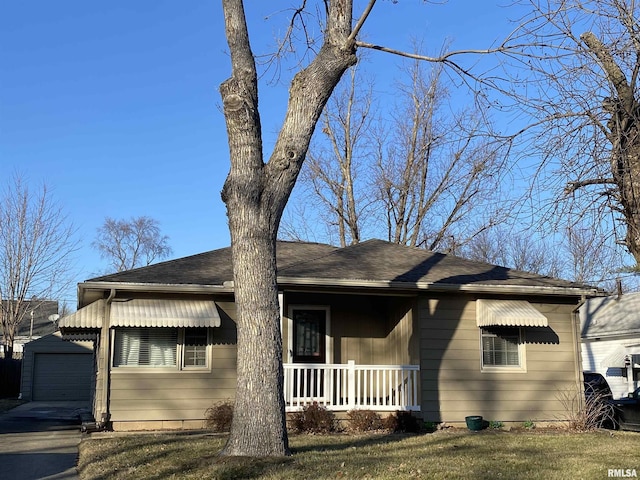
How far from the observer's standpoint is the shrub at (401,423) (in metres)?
12.0

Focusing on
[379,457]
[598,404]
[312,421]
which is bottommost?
[379,457]

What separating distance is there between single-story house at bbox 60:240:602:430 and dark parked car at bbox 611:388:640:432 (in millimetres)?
1131

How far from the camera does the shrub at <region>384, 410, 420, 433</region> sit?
1200cm

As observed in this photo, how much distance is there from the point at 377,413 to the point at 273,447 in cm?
513

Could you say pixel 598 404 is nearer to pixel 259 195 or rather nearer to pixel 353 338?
pixel 353 338

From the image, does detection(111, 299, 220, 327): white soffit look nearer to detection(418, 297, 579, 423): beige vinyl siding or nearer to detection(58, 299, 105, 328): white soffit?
detection(58, 299, 105, 328): white soffit

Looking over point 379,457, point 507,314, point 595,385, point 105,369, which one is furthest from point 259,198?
point 595,385

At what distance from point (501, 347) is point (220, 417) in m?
5.66

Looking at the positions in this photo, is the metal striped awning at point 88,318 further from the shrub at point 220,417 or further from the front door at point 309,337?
the front door at point 309,337

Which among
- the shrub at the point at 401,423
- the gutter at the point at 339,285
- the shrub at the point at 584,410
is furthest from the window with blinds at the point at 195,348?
the shrub at the point at 584,410

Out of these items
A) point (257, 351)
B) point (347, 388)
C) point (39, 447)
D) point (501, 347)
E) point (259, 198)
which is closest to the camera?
point (257, 351)

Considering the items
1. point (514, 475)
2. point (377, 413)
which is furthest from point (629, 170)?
point (377, 413)

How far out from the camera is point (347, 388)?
1281cm

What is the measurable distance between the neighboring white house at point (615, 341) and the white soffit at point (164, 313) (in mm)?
13009
